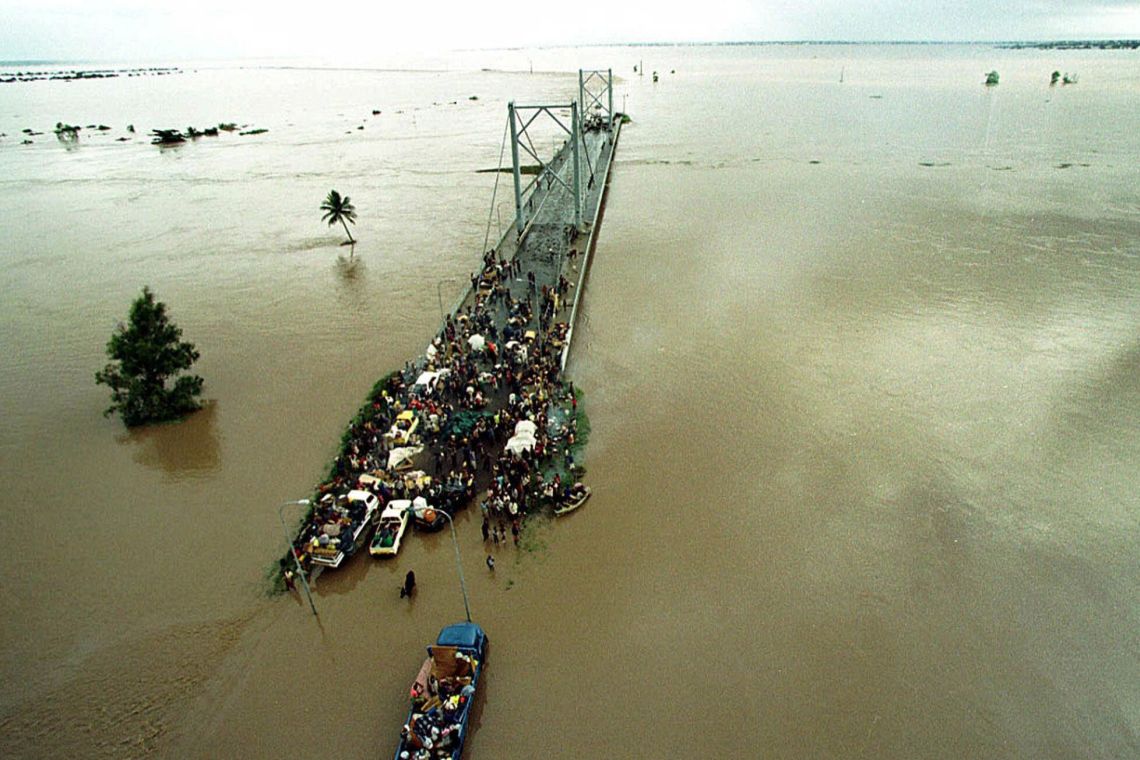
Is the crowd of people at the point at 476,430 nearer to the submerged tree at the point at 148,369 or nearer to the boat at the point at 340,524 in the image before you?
the boat at the point at 340,524

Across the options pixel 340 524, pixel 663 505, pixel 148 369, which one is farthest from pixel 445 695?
pixel 148 369

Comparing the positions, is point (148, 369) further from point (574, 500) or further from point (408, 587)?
point (574, 500)

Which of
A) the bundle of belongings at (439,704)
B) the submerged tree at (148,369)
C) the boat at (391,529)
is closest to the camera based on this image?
the bundle of belongings at (439,704)

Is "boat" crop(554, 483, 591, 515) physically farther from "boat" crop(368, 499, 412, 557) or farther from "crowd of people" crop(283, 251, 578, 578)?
"boat" crop(368, 499, 412, 557)

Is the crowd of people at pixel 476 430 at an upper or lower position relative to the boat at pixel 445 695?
upper

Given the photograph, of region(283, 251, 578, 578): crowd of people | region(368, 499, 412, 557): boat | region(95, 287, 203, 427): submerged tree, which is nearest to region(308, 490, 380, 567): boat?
region(368, 499, 412, 557): boat

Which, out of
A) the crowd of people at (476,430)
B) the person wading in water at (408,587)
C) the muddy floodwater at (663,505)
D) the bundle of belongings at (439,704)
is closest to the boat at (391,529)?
the muddy floodwater at (663,505)

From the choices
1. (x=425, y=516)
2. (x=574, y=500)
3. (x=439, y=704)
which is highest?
(x=425, y=516)

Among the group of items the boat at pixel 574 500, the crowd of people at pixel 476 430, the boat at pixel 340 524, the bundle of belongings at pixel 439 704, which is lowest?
the bundle of belongings at pixel 439 704

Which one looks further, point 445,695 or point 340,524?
point 340,524
